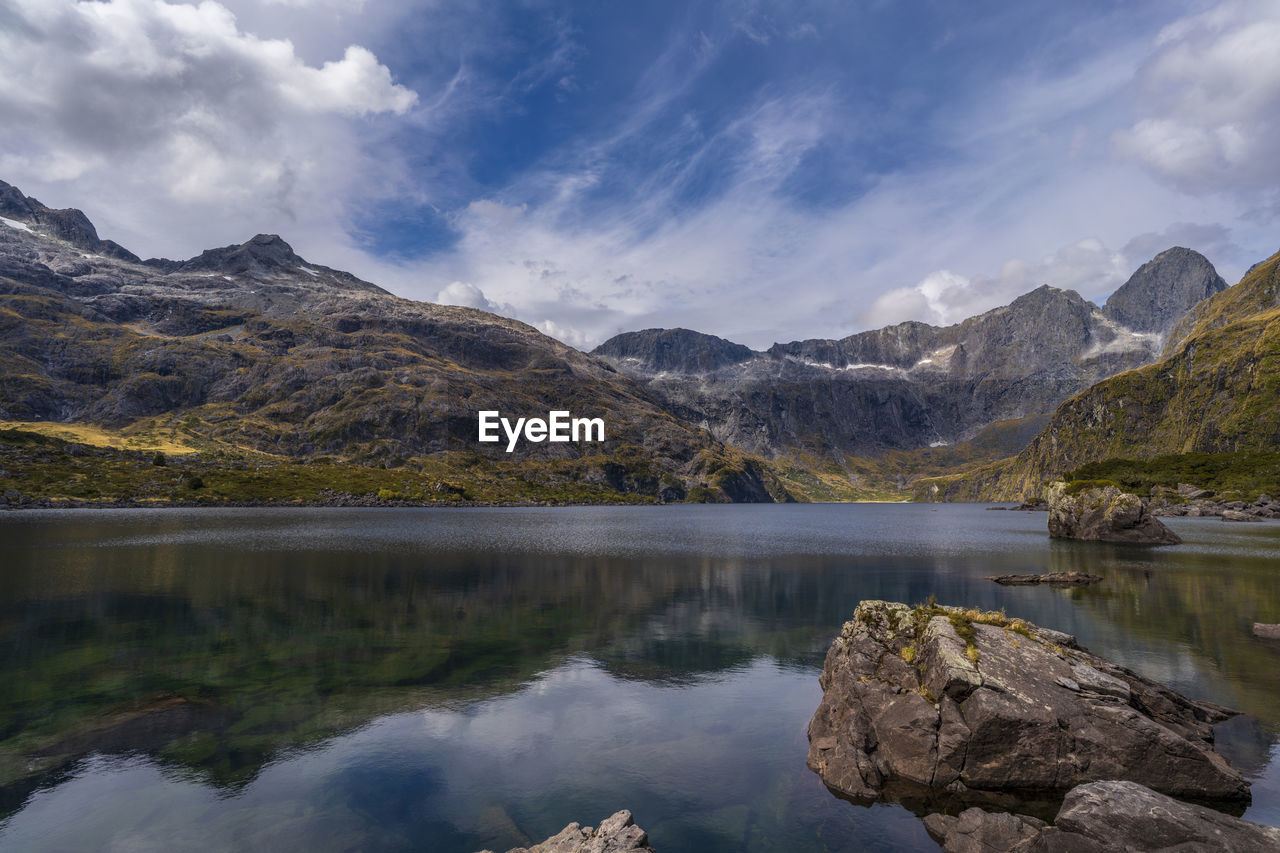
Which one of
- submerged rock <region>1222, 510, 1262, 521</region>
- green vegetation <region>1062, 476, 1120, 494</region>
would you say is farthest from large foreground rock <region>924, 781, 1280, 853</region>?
submerged rock <region>1222, 510, 1262, 521</region>

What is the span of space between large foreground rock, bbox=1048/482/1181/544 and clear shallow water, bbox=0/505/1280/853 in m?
33.9

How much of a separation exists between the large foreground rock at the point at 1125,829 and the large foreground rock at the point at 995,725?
13.0 feet

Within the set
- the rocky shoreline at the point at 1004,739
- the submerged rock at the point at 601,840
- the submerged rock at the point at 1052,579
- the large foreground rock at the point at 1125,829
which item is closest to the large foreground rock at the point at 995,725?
the rocky shoreline at the point at 1004,739

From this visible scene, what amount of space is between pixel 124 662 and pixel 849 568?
78.3 m

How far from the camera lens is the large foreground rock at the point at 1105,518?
11438 cm

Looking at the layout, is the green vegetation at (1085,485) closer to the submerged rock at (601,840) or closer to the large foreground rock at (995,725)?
the large foreground rock at (995,725)

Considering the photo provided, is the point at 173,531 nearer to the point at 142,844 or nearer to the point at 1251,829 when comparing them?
the point at 142,844

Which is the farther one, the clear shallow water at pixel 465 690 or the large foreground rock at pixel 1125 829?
the clear shallow water at pixel 465 690

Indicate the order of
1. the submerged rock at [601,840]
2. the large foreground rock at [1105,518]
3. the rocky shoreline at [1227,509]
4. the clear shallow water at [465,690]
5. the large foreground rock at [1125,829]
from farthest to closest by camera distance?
the rocky shoreline at [1227,509] < the large foreground rock at [1105,518] < the clear shallow water at [465,690] < the submerged rock at [601,840] < the large foreground rock at [1125,829]

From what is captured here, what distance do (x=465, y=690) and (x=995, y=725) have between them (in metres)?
26.8

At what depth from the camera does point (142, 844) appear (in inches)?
771

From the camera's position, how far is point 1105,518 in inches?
4697

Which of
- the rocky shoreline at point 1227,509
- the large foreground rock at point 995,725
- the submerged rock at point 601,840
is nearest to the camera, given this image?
the submerged rock at point 601,840

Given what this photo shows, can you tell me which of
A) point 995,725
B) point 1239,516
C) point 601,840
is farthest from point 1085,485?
point 601,840
